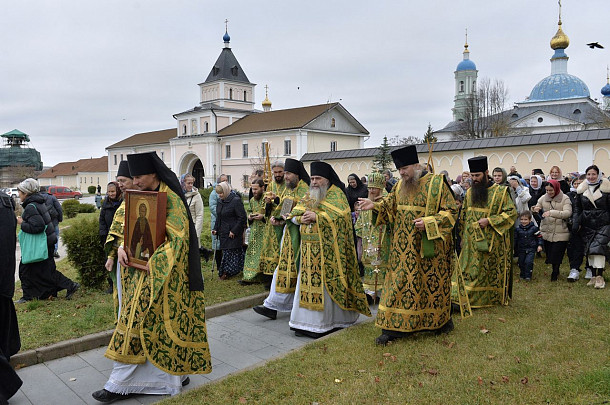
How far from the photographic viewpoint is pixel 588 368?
4203 mm

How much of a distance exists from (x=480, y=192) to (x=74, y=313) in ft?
19.0

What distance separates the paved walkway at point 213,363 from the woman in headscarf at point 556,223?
3.78 metres

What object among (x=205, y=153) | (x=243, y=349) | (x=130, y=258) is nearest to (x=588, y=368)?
(x=243, y=349)

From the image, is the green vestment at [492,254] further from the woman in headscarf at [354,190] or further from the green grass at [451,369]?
the woman in headscarf at [354,190]

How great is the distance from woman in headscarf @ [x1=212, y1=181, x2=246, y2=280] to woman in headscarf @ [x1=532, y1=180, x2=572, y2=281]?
5.22m

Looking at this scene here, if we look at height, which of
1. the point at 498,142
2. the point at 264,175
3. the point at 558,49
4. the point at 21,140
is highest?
the point at 558,49

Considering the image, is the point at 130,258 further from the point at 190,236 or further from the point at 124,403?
the point at 124,403

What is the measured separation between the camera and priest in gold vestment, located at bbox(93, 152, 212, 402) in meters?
3.98

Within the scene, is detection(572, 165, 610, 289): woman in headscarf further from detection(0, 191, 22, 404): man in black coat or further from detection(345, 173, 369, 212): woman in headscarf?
detection(0, 191, 22, 404): man in black coat

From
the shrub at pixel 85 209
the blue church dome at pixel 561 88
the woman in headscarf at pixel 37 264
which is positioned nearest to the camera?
the woman in headscarf at pixel 37 264

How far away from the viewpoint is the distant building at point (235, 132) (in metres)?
44.7

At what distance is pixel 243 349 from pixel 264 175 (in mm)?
4478

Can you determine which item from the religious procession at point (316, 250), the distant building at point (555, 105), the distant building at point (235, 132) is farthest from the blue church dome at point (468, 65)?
the religious procession at point (316, 250)

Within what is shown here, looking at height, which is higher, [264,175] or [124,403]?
[264,175]
